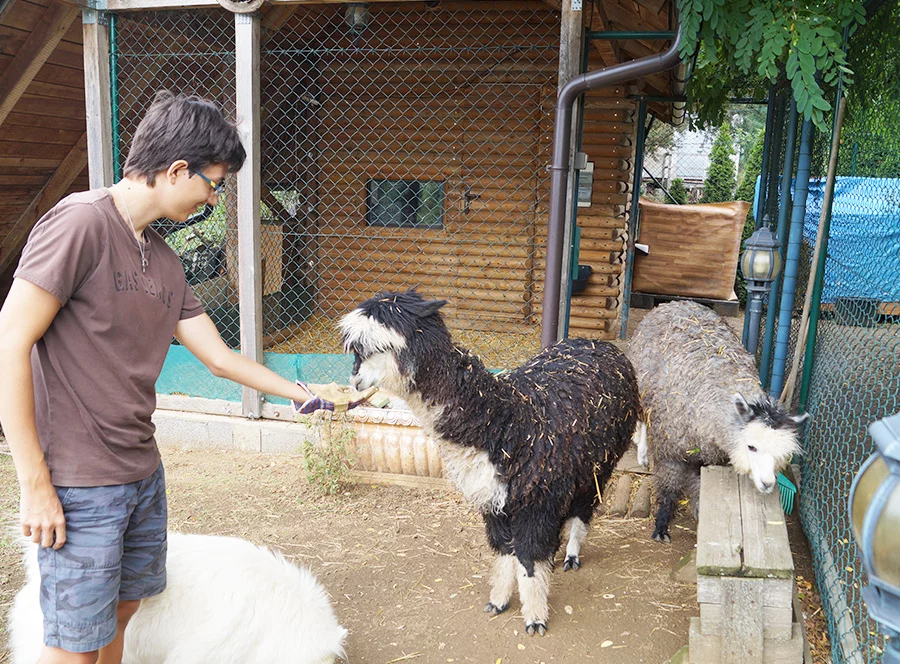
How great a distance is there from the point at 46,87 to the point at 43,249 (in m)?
5.55

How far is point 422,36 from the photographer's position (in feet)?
30.6

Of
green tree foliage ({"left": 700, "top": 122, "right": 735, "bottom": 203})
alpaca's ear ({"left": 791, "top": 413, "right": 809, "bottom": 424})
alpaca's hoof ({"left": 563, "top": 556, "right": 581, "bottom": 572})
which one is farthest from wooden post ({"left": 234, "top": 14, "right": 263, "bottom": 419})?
green tree foliage ({"left": 700, "top": 122, "right": 735, "bottom": 203})

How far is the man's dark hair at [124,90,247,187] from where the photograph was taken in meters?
2.04

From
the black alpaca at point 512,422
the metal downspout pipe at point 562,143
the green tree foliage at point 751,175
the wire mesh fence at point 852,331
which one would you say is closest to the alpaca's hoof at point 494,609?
the black alpaca at point 512,422

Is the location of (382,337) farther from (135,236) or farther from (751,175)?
(751,175)

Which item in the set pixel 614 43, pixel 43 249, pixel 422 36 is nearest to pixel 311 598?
pixel 43 249

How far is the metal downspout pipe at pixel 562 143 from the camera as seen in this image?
4.70m

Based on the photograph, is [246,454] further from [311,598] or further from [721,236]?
[721,236]

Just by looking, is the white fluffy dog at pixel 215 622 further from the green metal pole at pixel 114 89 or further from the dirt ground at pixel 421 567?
the green metal pole at pixel 114 89

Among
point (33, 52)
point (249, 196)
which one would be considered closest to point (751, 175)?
point (249, 196)

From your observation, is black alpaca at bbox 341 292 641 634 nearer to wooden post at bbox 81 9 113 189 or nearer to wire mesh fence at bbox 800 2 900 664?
wire mesh fence at bbox 800 2 900 664

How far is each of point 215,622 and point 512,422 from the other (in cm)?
159

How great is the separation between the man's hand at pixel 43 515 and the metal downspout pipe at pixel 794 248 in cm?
407

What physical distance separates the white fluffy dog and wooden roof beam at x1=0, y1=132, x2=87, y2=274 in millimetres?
5703
